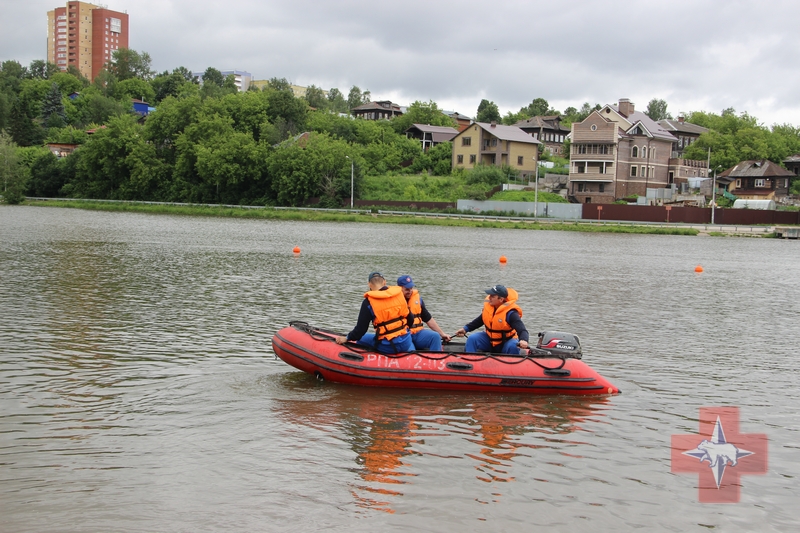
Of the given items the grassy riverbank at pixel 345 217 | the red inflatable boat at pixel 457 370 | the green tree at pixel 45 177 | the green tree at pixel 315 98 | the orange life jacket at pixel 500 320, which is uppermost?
the green tree at pixel 315 98

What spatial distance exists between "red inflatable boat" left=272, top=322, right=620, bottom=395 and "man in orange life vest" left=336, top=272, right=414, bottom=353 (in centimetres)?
20

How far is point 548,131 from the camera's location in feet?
388

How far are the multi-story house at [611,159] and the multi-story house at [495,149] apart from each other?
7.01 metres

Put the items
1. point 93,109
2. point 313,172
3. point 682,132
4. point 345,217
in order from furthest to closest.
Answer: point 93,109 → point 682,132 → point 313,172 → point 345,217

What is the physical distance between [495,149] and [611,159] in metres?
14.5

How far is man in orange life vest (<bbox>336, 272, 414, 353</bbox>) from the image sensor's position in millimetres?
11711

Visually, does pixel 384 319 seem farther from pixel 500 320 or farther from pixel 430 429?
pixel 430 429

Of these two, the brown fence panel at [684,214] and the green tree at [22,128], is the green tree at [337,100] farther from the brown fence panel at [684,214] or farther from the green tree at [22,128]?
the brown fence panel at [684,214]

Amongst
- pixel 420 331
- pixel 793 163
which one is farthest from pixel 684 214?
pixel 420 331

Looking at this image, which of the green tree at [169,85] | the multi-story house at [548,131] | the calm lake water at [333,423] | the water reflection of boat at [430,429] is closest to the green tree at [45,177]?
the green tree at [169,85]

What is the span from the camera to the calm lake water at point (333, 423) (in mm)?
7730

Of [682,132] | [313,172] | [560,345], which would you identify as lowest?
[560,345]

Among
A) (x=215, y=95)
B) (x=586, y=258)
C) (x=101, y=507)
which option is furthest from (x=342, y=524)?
(x=215, y=95)

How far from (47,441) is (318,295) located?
13312 millimetres
